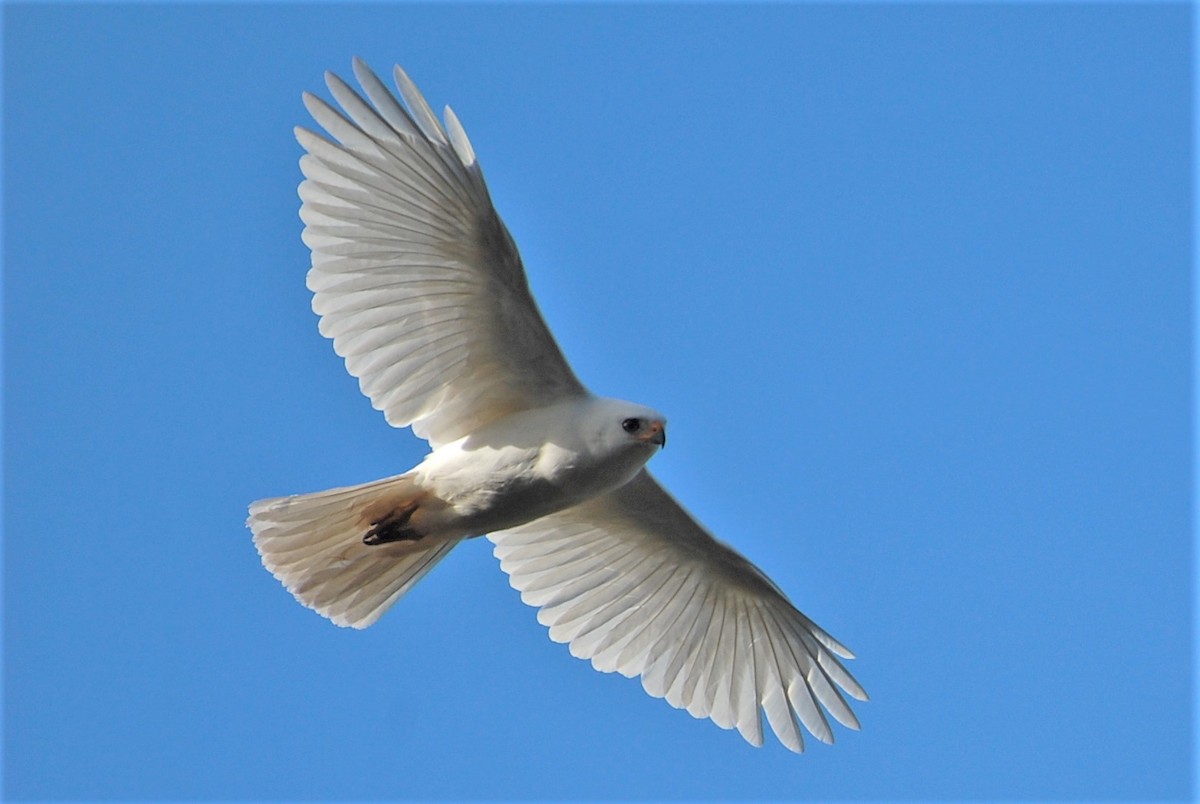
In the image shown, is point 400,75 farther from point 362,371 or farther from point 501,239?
point 362,371

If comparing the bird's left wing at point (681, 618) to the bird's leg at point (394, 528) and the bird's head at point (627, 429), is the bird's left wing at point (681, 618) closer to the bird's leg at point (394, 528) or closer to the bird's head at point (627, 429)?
the bird's leg at point (394, 528)

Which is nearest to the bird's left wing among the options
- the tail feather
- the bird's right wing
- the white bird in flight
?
the white bird in flight

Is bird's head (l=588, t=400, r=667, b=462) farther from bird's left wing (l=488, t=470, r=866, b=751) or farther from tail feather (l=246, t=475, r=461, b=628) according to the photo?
bird's left wing (l=488, t=470, r=866, b=751)

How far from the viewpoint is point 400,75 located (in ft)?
30.9

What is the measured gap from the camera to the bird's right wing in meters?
9.62

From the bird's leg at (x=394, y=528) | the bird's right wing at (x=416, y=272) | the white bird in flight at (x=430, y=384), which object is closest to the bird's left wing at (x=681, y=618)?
the white bird in flight at (x=430, y=384)

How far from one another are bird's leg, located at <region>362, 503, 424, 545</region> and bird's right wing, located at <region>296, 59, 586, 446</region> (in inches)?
19.0

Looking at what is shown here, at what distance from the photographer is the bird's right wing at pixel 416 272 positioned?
9617mm

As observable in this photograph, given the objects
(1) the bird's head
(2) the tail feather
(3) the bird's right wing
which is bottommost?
(2) the tail feather

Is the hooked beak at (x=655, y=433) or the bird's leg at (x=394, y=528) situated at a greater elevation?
the hooked beak at (x=655, y=433)

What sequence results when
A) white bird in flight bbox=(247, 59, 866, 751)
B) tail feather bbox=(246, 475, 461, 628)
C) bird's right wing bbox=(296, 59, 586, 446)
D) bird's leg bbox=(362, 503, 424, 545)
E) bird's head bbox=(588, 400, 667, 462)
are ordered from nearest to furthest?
bird's right wing bbox=(296, 59, 586, 446), white bird in flight bbox=(247, 59, 866, 751), bird's head bbox=(588, 400, 667, 462), bird's leg bbox=(362, 503, 424, 545), tail feather bbox=(246, 475, 461, 628)

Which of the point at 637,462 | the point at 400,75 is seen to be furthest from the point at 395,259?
the point at 637,462

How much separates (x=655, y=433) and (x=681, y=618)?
225 cm

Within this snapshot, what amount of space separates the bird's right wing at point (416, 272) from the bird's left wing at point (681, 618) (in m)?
1.39
